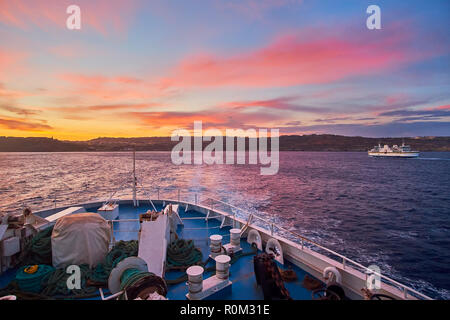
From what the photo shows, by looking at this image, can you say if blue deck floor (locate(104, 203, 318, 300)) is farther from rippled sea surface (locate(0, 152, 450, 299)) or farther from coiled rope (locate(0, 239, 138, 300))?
rippled sea surface (locate(0, 152, 450, 299))

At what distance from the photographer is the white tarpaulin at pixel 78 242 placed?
612 cm

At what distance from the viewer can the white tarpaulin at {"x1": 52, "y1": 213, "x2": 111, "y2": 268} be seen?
6.12 metres

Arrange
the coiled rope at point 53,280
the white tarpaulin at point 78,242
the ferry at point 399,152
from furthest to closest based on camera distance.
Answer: the ferry at point 399,152 < the white tarpaulin at point 78,242 < the coiled rope at point 53,280

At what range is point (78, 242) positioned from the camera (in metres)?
6.18

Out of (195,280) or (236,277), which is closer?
(195,280)

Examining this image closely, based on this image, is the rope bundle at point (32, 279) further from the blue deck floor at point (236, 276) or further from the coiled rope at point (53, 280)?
the blue deck floor at point (236, 276)

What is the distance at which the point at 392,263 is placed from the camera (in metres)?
→ 14.8

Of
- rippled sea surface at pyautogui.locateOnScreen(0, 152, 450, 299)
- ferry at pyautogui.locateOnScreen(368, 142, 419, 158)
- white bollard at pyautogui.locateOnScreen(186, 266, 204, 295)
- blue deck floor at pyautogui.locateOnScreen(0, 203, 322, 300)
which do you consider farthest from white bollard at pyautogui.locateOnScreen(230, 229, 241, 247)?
ferry at pyautogui.locateOnScreen(368, 142, 419, 158)

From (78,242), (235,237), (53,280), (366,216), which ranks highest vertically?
(78,242)

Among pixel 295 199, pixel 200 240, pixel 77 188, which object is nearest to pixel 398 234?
pixel 295 199

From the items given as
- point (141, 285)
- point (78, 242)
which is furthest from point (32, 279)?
point (141, 285)

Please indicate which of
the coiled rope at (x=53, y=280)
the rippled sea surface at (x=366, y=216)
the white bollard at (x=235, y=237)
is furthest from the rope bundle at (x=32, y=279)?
the rippled sea surface at (x=366, y=216)

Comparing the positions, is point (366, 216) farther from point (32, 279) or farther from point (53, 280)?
point (32, 279)
